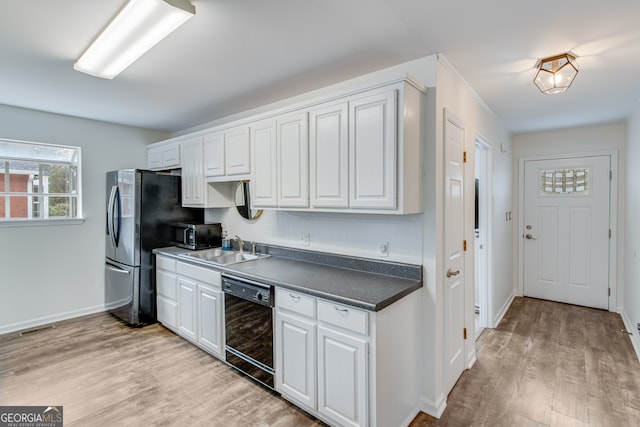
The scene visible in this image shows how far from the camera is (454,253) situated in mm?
2447

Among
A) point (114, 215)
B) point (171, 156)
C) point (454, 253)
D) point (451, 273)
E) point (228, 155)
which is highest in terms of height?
point (171, 156)

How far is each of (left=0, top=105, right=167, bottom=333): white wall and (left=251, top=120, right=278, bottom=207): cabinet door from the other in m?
2.55

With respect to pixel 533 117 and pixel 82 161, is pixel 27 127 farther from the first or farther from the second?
pixel 533 117

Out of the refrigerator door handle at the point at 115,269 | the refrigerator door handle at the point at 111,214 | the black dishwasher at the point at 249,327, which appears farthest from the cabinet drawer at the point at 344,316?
the refrigerator door handle at the point at 111,214

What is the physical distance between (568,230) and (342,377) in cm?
432

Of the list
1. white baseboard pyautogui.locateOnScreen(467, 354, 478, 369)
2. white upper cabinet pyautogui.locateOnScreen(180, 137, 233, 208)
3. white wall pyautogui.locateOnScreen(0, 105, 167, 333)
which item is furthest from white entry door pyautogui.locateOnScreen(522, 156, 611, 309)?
white wall pyautogui.locateOnScreen(0, 105, 167, 333)

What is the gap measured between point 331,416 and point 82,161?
415 centimetres

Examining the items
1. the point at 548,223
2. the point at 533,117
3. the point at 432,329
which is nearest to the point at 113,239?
the point at 432,329

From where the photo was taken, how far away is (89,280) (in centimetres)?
407

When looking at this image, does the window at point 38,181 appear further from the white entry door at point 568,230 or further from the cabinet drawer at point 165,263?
the white entry door at point 568,230

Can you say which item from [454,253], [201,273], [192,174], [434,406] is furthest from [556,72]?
[192,174]

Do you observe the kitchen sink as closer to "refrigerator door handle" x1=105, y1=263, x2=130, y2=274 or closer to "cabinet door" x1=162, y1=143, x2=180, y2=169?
"refrigerator door handle" x1=105, y1=263, x2=130, y2=274

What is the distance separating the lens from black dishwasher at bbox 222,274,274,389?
2354 mm

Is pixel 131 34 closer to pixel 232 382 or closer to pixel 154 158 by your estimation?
pixel 232 382
